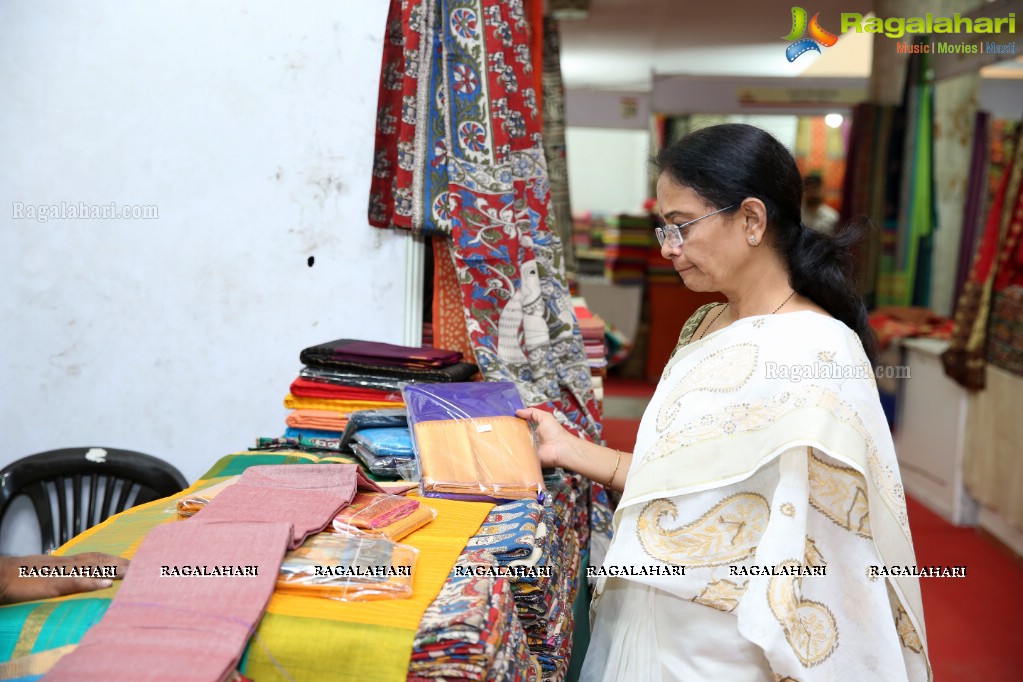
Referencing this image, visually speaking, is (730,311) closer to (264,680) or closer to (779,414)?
(779,414)

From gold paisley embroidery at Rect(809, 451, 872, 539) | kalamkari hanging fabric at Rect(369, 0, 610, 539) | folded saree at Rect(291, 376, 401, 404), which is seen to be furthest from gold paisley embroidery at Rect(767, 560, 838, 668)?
folded saree at Rect(291, 376, 401, 404)

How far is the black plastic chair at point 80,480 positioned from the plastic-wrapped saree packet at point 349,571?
3.72 feet

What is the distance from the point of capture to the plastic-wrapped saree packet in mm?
1260

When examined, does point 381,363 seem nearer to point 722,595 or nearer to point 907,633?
point 722,595

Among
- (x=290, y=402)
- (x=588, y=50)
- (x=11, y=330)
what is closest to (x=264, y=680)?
(x=290, y=402)

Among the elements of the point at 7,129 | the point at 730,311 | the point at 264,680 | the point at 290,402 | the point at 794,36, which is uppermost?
the point at 794,36

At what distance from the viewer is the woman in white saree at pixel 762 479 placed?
1.56 meters

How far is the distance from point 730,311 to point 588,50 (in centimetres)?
827

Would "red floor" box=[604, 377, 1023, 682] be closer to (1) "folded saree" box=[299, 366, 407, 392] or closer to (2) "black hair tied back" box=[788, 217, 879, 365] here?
(2) "black hair tied back" box=[788, 217, 879, 365]

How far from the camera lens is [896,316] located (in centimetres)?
575

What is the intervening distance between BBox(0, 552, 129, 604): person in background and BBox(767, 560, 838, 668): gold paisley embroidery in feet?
3.28

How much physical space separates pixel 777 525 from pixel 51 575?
110 cm

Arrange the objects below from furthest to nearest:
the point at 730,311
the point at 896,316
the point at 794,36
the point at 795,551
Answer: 1. the point at 896,316
2. the point at 794,36
3. the point at 730,311
4. the point at 795,551

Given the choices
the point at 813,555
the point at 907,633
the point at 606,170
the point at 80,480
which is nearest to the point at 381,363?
the point at 80,480
